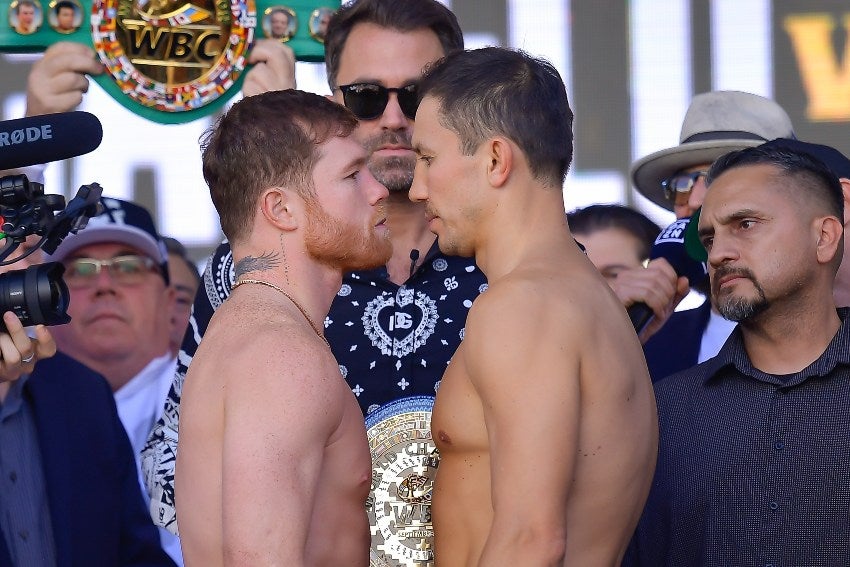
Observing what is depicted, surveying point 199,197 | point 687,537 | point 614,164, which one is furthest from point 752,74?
point 687,537

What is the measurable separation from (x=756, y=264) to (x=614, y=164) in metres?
2.45

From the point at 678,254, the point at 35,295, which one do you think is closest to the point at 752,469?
the point at 678,254

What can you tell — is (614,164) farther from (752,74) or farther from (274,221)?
(274,221)

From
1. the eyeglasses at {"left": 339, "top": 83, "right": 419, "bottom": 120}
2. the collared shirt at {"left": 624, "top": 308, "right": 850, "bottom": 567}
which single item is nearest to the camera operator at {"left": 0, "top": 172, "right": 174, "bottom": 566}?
the eyeglasses at {"left": 339, "top": 83, "right": 419, "bottom": 120}

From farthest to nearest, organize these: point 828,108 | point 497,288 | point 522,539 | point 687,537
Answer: point 828,108, point 687,537, point 497,288, point 522,539

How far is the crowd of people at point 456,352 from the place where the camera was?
2404mm

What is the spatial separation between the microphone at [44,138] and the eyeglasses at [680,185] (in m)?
2.16

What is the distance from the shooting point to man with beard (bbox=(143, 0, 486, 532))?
10.6ft

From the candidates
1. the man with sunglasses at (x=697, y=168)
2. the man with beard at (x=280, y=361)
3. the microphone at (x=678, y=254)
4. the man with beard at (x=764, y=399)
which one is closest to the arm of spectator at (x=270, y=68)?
the man with beard at (x=280, y=361)

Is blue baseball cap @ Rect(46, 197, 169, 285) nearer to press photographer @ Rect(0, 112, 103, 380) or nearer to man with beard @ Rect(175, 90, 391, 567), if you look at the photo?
press photographer @ Rect(0, 112, 103, 380)

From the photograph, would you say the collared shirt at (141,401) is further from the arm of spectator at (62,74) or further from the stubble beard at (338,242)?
the stubble beard at (338,242)

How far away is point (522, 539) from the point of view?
2350 millimetres

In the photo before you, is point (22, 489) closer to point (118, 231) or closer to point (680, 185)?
point (118, 231)

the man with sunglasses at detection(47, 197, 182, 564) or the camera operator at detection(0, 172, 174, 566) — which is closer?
the camera operator at detection(0, 172, 174, 566)
